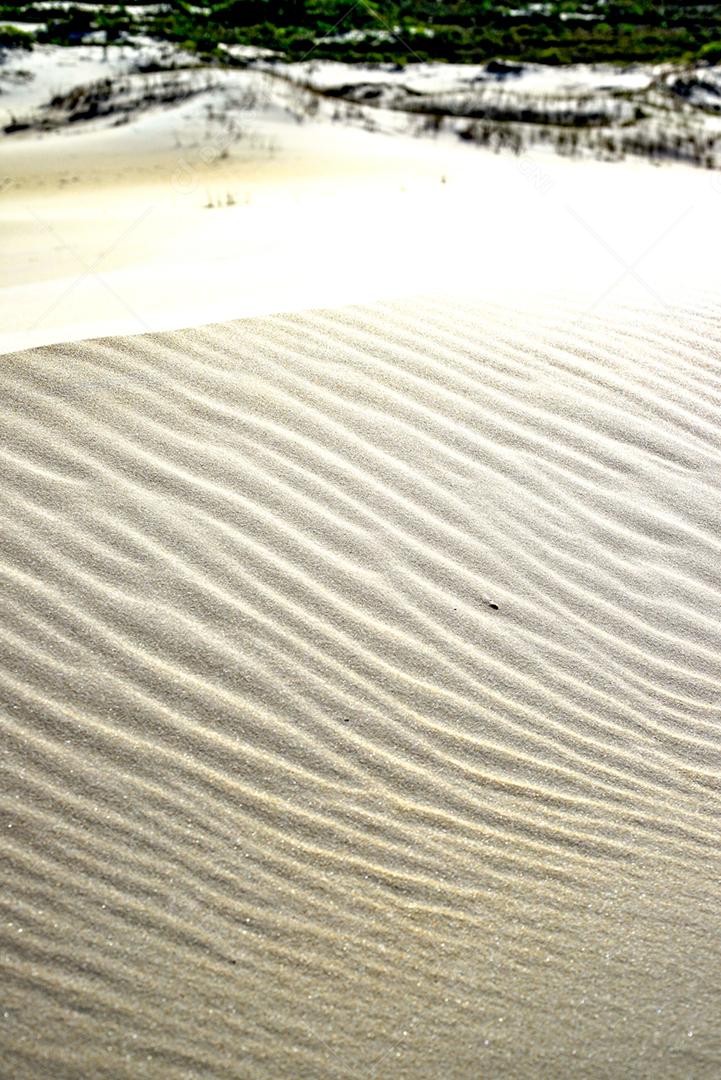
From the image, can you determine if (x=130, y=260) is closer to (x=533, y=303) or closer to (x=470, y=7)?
(x=533, y=303)

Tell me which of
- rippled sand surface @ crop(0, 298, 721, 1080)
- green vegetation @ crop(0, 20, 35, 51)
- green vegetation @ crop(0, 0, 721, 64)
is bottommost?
rippled sand surface @ crop(0, 298, 721, 1080)

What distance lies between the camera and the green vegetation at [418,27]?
1605cm

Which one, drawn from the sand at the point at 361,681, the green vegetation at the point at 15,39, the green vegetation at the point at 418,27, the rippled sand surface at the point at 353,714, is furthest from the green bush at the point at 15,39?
the rippled sand surface at the point at 353,714

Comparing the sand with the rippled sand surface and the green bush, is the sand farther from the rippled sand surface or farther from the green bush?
the green bush

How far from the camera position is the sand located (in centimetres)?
239

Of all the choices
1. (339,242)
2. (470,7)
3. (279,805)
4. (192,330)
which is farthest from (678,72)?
(279,805)

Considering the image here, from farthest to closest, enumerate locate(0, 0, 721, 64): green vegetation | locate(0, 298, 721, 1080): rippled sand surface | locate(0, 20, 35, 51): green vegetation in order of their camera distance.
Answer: locate(0, 0, 721, 64): green vegetation < locate(0, 20, 35, 51): green vegetation < locate(0, 298, 721, 1080): rippled sand surface

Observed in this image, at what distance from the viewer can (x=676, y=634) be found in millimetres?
3477

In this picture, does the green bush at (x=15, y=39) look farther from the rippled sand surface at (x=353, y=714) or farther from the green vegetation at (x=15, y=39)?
the rippled sand surface at (x=353, y=714)

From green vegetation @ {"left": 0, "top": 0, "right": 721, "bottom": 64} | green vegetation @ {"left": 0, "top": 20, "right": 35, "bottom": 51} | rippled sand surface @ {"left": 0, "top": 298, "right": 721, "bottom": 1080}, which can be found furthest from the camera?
green vegetation @ {"left": 0, "top": 0, "right": 721, "bottom": 64}

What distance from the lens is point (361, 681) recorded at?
10.2ft

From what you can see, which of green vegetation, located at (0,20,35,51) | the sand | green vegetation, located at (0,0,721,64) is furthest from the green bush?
the sand

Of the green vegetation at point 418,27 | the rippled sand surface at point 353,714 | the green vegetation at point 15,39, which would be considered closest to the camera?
the rippled sand surface at point 353,714

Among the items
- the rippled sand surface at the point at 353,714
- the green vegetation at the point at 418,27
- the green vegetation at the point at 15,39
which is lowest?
the rippled sand surface at the point at 353,714
